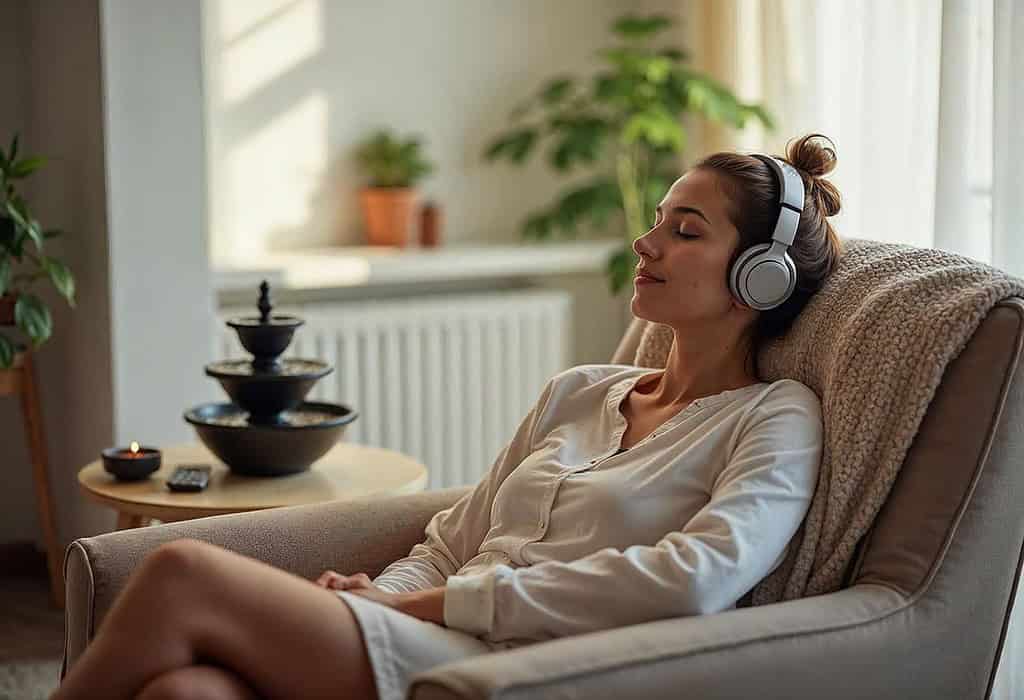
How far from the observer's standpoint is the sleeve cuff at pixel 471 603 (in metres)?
1.70

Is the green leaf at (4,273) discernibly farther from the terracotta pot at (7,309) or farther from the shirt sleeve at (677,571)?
the shirt sleeve at (677,571)

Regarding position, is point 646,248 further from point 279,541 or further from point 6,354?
point 6,354

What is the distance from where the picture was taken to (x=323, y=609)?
5.31 feet

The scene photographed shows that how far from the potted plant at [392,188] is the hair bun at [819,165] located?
1833 millimetres

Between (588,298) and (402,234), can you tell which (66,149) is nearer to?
(402,234)

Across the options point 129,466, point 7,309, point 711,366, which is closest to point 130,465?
point 129,466

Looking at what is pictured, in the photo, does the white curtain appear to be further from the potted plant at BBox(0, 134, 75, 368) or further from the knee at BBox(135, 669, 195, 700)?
the potted plant at BBox(0, 134, 75, 368)

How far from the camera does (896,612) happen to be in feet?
5.47

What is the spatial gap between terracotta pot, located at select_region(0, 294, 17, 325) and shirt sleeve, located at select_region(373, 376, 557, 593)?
138 centimetres

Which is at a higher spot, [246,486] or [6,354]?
[6,354]

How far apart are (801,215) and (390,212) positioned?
6.28ft

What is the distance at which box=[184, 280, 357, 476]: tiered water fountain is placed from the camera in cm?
240

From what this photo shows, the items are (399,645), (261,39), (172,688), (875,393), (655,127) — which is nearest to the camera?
(172,688)

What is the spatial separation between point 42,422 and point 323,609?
2.02m
